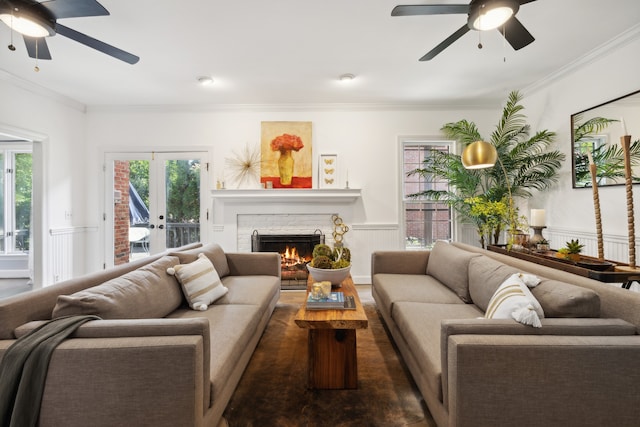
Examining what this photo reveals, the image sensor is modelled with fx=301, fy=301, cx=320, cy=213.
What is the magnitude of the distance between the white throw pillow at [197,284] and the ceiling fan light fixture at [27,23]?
5.82 ft

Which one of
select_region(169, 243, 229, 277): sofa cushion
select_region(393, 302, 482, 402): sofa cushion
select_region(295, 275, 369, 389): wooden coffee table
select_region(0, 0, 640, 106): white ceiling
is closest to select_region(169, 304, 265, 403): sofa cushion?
select_region(295, 275, 369, 389): wooden coffee table

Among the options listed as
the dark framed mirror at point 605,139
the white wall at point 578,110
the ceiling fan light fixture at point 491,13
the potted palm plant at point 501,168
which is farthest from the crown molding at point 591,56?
the ceiling fan light fixture at point 491,13

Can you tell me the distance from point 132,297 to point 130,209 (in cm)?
341

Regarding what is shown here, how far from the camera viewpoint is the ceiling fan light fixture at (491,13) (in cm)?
183

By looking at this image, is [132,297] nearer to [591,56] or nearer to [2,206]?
[591,56]

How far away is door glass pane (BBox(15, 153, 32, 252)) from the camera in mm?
4938

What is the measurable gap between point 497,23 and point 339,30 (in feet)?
3.94

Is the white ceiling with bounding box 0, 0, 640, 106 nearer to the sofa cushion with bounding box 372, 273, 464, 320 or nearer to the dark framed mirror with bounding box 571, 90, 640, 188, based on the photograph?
the dark framed mirror with bounding box 571, 90, 640, 188

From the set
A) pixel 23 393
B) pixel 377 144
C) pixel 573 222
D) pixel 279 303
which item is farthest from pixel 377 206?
pixel 23 393

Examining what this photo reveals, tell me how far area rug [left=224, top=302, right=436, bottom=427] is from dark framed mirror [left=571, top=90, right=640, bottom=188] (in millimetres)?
2531

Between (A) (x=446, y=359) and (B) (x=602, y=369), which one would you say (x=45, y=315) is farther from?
(B) (x=602, y=369)

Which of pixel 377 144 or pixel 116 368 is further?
pixel 377 144

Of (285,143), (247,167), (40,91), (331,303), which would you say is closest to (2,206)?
(40,91)

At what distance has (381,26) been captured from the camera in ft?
8.25
